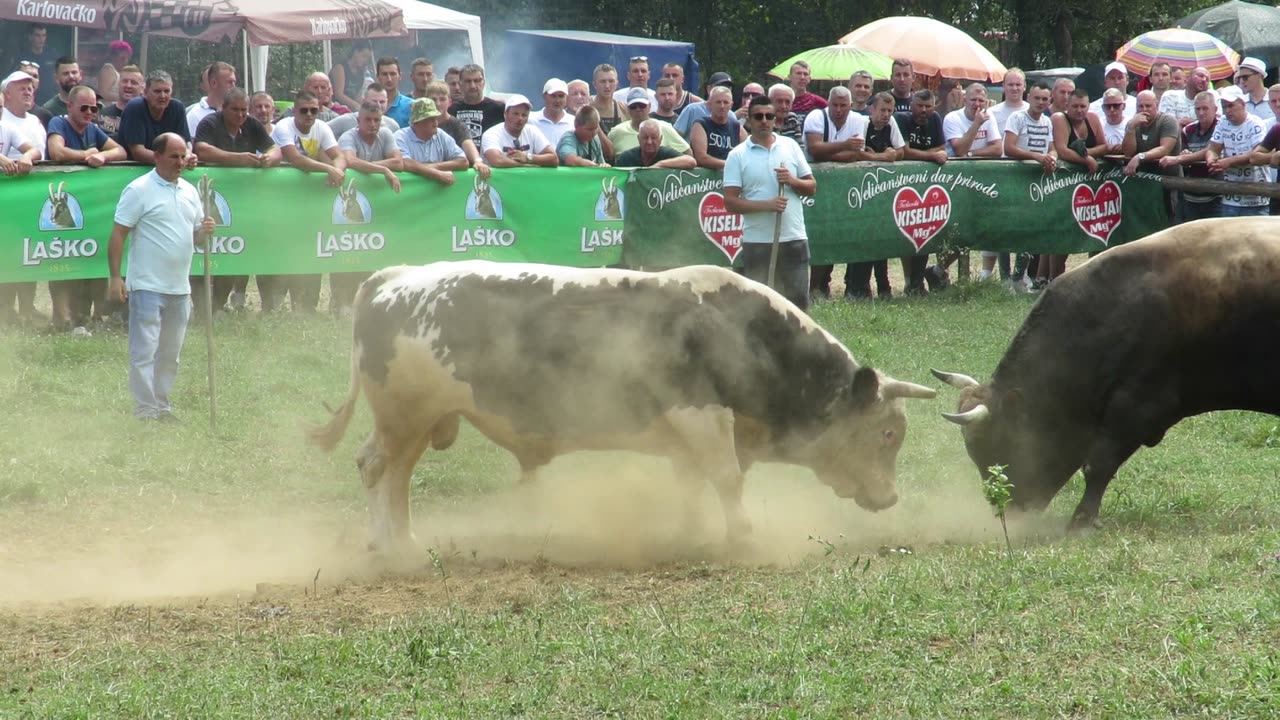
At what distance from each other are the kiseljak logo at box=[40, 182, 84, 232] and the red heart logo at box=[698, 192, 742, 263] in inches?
220

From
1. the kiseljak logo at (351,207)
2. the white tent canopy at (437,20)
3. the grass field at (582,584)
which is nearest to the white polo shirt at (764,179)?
the grass field at (582,584)

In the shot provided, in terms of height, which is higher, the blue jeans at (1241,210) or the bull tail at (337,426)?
the blue jeans at (1241,210)

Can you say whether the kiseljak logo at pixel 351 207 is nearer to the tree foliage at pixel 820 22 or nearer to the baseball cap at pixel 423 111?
the baseball cap at pixel 423 111

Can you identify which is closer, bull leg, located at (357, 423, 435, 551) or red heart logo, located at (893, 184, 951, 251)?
bull leg, located at (357, 423, 435, 551)

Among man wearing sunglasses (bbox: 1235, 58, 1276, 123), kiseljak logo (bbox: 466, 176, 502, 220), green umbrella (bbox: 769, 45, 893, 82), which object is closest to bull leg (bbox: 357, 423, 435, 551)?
kiseljak logo (bbox: 466, 176, 502, 220)

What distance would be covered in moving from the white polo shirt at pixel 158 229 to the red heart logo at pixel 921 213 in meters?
7.92

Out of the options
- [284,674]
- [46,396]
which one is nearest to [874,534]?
[284,674]

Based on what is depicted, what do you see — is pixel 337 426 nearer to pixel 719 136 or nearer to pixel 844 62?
pixel 719 136

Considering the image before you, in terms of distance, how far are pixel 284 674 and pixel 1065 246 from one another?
1276 centimetres

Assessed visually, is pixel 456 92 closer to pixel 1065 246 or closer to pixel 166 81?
pixel 166 81

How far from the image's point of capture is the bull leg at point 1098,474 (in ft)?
25.4

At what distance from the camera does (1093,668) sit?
528 cm

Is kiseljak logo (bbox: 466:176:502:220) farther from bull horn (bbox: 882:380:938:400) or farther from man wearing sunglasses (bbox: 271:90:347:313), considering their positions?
bull horn (bbox: 882:380:938:400)

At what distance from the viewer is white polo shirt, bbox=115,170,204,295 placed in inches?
391
